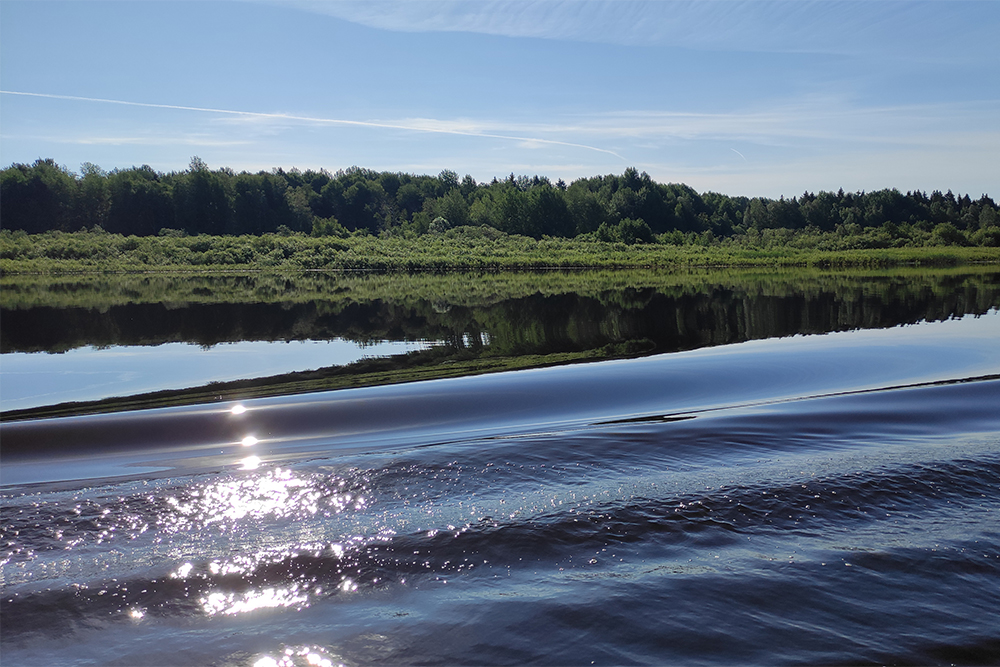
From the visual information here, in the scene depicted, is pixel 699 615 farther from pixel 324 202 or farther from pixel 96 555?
pixel 324 202

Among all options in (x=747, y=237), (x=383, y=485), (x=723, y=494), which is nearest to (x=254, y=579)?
(x=383, y=485)

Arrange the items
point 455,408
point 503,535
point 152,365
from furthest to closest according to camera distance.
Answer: point 152,365, point 455,408, point 503,535

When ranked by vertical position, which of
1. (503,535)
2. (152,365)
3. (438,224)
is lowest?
(503,535)

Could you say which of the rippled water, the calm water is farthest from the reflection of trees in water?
the calm water

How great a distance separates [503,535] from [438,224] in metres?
90.5

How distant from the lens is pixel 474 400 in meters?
9.62

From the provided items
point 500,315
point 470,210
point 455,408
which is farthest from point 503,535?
point 470,210

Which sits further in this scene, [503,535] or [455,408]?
[455,408]

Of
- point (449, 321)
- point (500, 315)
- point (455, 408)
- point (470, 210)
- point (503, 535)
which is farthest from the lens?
point (470, 210)

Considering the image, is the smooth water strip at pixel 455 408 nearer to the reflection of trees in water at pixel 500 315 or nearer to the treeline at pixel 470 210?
the reflection of trees in water at pixel 500 315

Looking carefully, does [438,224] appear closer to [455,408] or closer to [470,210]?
[470,210]

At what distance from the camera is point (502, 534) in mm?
5262

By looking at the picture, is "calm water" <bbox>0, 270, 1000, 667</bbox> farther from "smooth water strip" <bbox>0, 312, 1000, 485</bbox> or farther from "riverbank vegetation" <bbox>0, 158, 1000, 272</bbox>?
"riverbank vegetation" <bbox>0, 158, 1000, 272</bbox>

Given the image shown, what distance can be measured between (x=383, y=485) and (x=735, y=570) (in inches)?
120
